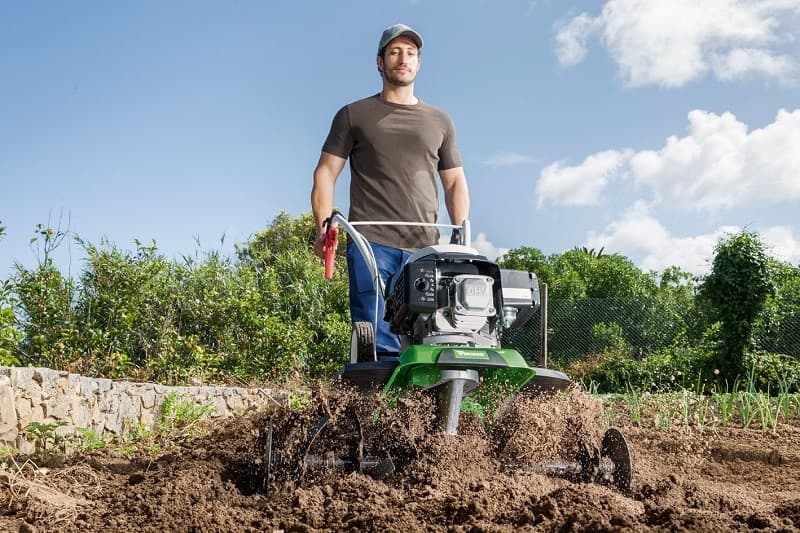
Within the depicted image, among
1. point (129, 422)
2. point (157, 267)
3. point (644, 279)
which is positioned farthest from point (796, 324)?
point (129, 422)

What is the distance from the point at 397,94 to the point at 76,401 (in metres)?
3.26

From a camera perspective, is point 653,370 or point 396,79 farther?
point 653,370

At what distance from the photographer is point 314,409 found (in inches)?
146

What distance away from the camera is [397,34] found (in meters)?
4.56

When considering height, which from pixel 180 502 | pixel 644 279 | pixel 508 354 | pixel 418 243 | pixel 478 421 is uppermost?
pixel 644 279

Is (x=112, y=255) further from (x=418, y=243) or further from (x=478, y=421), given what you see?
(x=478, y=421)

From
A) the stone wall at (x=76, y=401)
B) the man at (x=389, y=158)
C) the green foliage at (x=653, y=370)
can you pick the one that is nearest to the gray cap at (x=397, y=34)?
the man at (x=389, y=158)

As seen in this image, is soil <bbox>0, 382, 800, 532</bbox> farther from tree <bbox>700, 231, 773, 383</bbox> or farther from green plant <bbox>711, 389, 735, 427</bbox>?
tree <bbox>700, 231, 773, 383</bbox>

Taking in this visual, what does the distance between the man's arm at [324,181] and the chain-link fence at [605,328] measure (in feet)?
29.4

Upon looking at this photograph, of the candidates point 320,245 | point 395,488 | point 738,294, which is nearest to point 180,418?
point 320,245

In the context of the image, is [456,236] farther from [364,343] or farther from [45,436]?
[45,436]

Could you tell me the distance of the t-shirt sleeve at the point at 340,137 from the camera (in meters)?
4.66

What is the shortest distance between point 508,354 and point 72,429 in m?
3.77

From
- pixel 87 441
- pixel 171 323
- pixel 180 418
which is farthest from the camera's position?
pixel 171 323
